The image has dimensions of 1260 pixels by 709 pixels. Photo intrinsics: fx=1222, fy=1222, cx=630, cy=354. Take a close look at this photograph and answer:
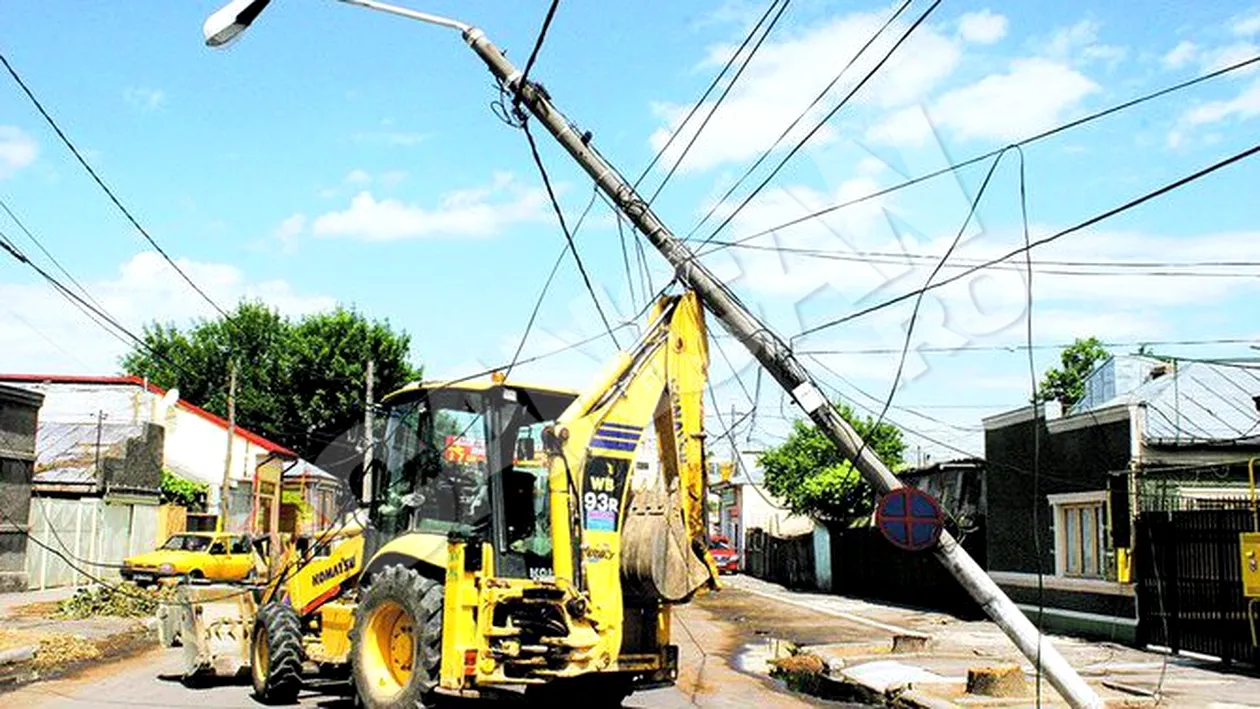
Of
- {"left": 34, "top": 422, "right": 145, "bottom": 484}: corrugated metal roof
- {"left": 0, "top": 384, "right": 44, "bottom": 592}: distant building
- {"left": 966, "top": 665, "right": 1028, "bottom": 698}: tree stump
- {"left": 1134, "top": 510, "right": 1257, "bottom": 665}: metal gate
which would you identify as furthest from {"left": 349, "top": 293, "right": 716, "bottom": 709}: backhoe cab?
{"left": 34, "top": 422, "right": 145, "bottom": 484}: corrugated metal roof

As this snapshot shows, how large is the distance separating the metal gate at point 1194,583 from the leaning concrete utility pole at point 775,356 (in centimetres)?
653

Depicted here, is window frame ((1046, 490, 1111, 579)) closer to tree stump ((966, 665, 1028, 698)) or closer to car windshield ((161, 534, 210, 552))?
tree stump ((966, 665, 1028, 698))

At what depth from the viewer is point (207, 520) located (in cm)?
4341

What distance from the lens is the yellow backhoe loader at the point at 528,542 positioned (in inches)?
400

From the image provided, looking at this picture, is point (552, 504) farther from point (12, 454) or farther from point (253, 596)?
point (12, 454)

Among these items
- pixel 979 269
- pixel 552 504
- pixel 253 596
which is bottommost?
pixel 253 596

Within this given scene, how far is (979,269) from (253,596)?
9022 mm

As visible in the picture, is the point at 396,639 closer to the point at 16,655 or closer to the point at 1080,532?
the point at 16,655

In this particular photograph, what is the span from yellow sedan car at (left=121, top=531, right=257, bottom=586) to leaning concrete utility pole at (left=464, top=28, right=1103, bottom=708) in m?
20.3

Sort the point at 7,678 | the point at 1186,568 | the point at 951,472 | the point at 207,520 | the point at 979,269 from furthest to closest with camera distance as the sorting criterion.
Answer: the point at 207,520 → the point at 951,472 → the point at 1186,568 → the point at 7,678 → the point at 979,269

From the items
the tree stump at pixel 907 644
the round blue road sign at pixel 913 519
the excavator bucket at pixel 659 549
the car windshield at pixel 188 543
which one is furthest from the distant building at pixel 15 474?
the round blue road sign at pixel 913 519

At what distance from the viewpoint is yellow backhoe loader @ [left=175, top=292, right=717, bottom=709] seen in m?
10.1

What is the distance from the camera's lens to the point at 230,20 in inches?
432

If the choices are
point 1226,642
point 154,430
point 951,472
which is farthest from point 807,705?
point 154,430
